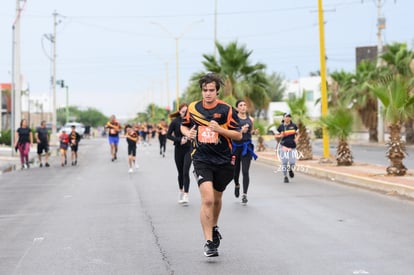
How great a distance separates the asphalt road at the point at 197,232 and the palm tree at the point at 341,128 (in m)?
4.85

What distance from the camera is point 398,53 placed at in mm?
40469

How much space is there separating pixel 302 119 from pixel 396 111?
7.95 m

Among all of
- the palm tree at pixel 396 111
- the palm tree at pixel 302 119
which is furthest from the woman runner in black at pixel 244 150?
the palm tree at pixel 302 119

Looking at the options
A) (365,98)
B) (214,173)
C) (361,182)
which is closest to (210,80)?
(214,173)

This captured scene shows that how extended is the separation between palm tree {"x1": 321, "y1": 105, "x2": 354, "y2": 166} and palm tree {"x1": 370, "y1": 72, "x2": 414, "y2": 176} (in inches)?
161

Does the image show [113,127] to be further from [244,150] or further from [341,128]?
[244,150]

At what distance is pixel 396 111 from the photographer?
16.2m

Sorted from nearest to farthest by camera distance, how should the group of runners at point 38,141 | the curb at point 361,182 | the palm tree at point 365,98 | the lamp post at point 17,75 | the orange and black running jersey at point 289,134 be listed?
the curb at point 361,182 → the orange and black running jersey at point 289,134 → the group of runners at point 38,141 → the lamp post at point 17,75 → the palm tree at point 365,98

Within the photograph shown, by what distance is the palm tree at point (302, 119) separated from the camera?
79.4 ft

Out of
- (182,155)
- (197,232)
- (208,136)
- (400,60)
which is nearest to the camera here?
(208,136)

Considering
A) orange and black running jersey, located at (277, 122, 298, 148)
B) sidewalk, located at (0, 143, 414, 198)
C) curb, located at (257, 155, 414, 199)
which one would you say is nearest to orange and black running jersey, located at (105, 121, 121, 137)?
sidewalk, located at (0, 143, 414, 198)

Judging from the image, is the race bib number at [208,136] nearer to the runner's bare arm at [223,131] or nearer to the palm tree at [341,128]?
the runner's bare arm at [223,131]

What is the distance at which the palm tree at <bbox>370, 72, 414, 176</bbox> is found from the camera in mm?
16219

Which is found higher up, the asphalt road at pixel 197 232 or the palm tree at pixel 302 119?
the palm tree at pixel 302 119
